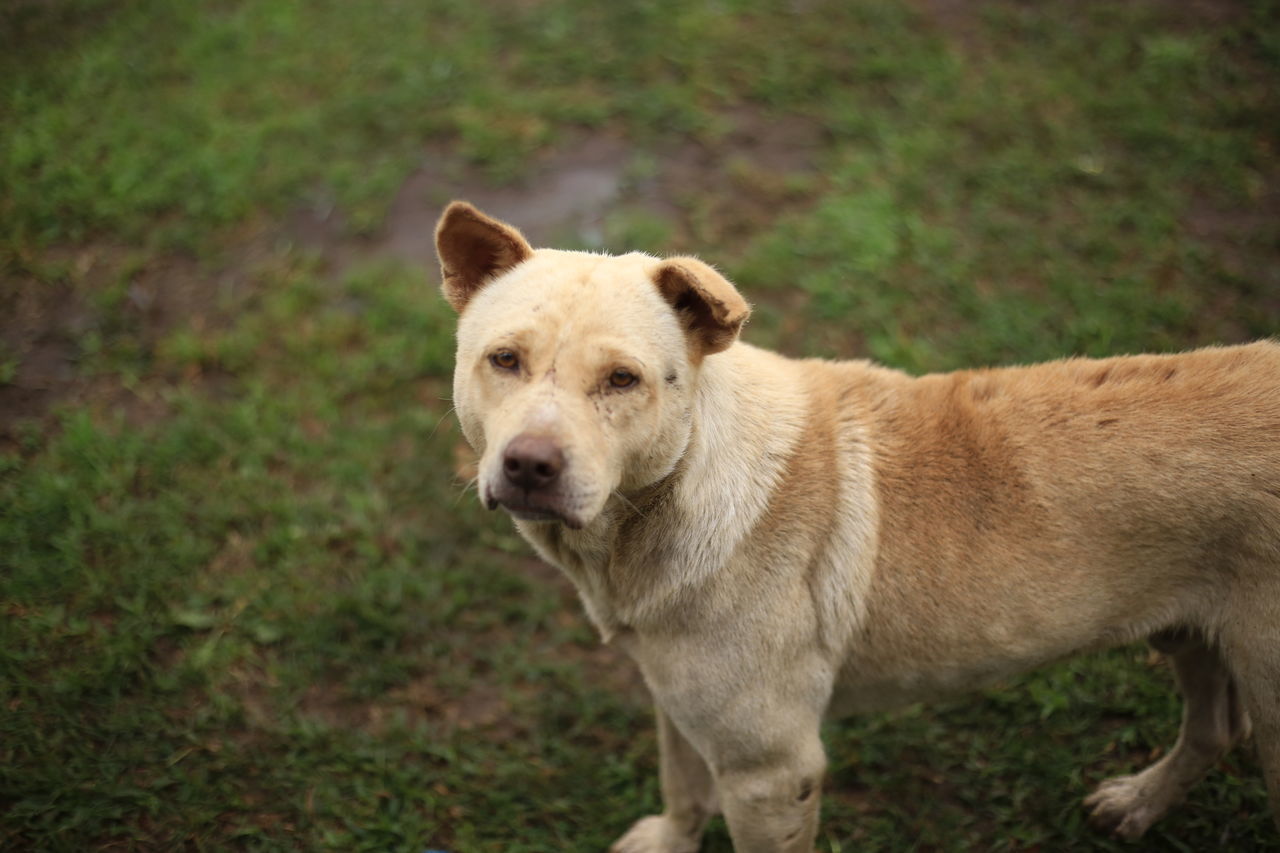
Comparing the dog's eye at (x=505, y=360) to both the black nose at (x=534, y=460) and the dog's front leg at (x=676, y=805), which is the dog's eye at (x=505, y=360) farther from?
the dog's front leg at (x=676, y=805)

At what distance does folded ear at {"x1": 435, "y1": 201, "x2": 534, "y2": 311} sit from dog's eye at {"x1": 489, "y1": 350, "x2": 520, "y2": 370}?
41 cm

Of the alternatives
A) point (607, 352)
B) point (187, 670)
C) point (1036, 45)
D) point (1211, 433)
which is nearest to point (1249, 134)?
point (1036, 45)

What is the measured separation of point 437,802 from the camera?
3.79 meters

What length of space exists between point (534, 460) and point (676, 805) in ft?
6.27

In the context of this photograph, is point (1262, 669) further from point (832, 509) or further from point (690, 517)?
point (690, 517)

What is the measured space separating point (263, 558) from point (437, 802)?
158 centimetres

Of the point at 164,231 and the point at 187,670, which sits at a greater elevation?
the point at 164,231

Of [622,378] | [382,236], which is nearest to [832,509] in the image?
[622,378]

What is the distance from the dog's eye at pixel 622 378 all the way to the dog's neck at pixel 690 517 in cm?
27

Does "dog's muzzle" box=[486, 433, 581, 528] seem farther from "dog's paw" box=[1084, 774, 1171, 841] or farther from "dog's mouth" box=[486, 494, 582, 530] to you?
"dog's paw" box=[1084, 774, 1171, 841]

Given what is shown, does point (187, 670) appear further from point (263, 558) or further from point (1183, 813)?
point (1183, 813)

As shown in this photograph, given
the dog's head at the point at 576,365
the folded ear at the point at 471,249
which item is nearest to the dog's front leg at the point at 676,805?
the dog's head at the point at 576,365

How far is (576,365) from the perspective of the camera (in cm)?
254

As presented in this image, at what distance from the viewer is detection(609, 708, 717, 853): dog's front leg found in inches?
137
